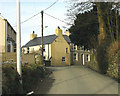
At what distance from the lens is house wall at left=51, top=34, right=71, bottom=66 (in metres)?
40.1

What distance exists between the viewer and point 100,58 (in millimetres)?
16453

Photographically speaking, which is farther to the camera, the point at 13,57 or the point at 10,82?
the point at 13,57

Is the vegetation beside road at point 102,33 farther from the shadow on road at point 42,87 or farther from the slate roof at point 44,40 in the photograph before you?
the slate roof at point 44,40

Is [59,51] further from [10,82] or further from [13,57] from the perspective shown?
[10,82]

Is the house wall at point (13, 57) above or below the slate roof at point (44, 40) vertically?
below

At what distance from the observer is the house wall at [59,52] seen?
40.1 m

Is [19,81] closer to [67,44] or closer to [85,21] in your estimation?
[85,21]

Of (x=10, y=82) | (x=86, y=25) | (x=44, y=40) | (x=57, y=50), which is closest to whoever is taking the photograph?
(x=10, y=82)

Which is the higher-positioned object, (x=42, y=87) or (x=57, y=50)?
(x=57, y=50)

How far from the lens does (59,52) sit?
41.4m

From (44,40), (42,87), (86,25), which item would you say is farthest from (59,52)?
(42,87)

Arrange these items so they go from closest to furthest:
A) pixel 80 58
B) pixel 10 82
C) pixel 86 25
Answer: pixel 10 82, pixel 86 25, pixel 80 58

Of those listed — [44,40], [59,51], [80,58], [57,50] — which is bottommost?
[80,58]

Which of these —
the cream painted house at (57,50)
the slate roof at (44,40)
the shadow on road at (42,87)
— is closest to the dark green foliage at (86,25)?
the cream painted house at (57,50)
